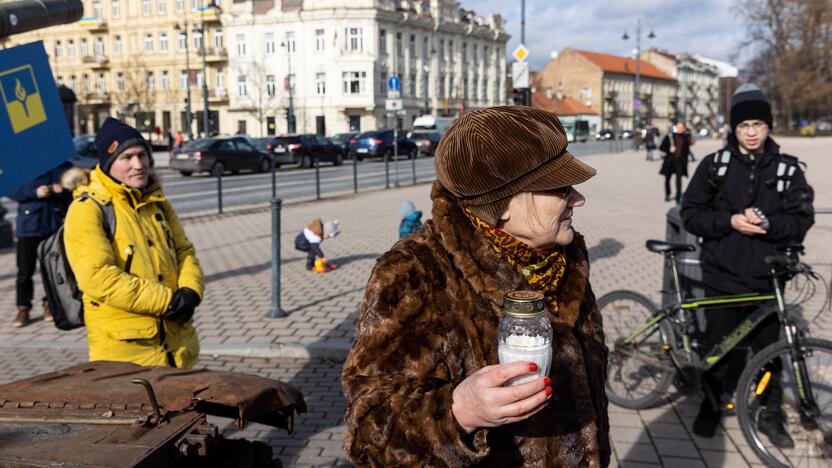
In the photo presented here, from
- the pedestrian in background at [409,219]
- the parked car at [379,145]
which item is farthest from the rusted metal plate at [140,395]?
the parked car at [379,145]

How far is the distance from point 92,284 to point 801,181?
11.7 ft

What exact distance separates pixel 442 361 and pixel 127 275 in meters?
2.00

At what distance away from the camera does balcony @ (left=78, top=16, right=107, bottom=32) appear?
237ft

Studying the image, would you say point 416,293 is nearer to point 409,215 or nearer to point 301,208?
point 409,215

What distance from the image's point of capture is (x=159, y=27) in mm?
74938

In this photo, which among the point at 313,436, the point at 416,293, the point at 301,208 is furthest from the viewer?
the point at 301,208

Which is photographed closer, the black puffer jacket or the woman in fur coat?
the woman in fur coat

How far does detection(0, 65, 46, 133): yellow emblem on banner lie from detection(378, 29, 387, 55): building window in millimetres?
70338

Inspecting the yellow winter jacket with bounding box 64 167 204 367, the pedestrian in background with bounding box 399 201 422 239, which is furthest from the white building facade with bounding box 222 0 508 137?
the yellow winter jacket with bounding box 64 167 204 367

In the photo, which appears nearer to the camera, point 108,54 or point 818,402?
point 818,402

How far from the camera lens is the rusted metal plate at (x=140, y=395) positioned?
212 centimetres

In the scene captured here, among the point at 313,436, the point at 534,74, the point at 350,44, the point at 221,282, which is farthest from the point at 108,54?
the point at 313,436

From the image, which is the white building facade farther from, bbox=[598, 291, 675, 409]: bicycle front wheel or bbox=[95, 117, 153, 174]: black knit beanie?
bbox=[95, 117, 153, 174]: black knit beanie

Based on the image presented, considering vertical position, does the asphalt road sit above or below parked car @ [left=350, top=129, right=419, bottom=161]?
below
